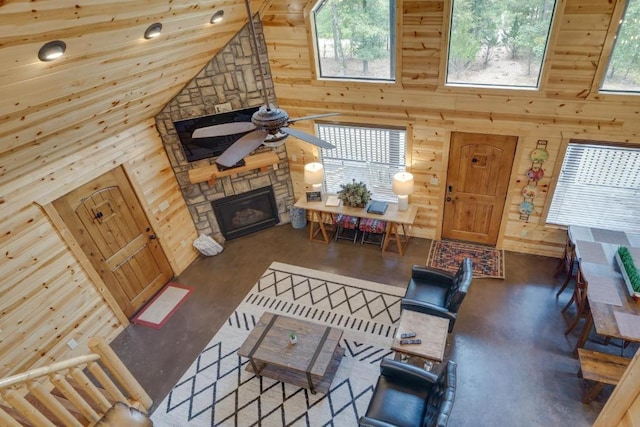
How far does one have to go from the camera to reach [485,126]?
4840mm

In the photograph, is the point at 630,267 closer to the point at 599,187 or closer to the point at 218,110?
the point at 599,187

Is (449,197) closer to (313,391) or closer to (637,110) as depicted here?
(637,110)

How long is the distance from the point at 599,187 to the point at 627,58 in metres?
1.53

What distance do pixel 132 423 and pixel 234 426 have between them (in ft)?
3.30

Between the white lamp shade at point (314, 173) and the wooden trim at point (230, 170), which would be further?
the white lamp shade at point (314, 173)

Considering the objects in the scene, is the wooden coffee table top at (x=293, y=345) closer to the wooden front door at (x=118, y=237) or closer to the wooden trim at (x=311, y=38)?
the wooden front door at (x=118, y=237)

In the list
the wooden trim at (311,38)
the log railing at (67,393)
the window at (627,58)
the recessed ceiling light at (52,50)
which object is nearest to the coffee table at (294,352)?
the log railing at (67,393)

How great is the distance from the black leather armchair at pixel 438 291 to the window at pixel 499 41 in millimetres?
2231

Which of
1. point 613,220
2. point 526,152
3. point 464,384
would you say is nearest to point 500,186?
point 526,152

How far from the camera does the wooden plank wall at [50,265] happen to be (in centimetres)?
379

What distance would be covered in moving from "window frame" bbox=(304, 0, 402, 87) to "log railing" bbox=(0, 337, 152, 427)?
410 centimetres

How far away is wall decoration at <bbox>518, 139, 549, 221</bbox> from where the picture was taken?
15.5 feet

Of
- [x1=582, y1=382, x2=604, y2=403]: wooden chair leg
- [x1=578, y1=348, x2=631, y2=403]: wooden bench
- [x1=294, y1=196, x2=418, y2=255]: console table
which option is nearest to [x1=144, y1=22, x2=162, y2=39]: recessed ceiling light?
[x1=294, y1=196, x2=418, y2=255]: console table

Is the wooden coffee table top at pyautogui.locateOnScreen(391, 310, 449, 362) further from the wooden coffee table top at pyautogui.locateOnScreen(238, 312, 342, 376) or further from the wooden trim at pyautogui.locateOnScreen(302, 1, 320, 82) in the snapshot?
the wooden trim at pyautogui.locateOnScreen(302, 1, 320, 82)
